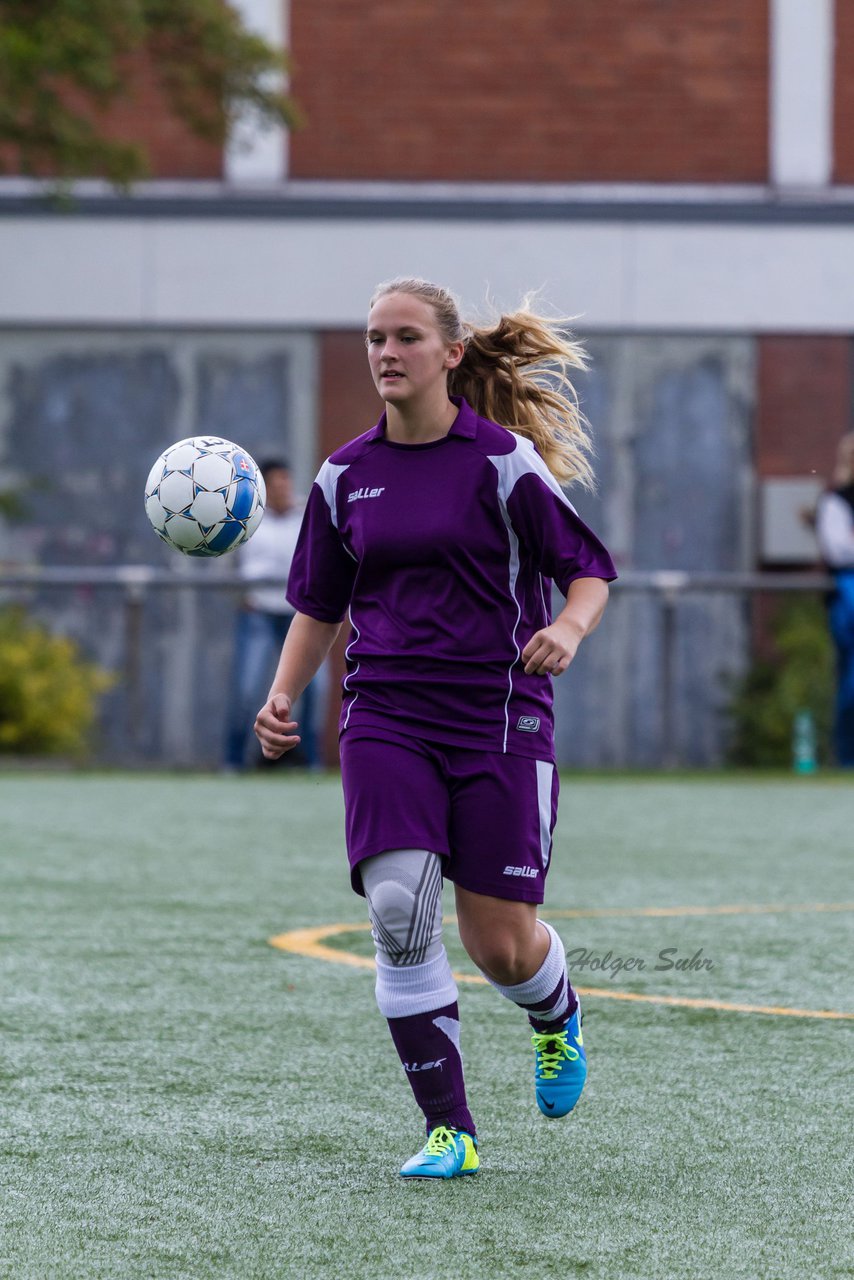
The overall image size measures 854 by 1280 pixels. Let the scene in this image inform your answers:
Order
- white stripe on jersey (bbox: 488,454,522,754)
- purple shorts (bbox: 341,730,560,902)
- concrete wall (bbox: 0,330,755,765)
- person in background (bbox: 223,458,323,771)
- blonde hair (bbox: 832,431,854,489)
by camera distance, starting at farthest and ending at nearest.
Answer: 1. concrete wall (bbox: 0,330,755,765)
2. blonde hair (bbox: 832,431,854,489)
3. person in background (bbox: 223,458,323,771)
4. white stripe on jersey (bbox: 488,454,522,754)
5. purple shorts (bbox: 341,730,560,902)

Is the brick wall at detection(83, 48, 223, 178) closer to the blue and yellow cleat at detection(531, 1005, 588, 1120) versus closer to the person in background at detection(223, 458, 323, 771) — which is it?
the person in background at detection(223, 458, 323, 771)

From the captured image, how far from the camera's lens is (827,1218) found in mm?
3738

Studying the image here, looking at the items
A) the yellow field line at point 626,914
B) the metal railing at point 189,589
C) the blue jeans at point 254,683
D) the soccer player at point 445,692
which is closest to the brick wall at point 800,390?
the metal railing at point 189,589

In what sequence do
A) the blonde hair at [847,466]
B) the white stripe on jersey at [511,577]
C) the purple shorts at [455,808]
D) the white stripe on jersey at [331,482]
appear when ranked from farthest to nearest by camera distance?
the blonde hair at [847,466] → the white stripe on jersey at [331,482] → the white stripe on jersey at [511,577] → the purple shorts at [455,808]

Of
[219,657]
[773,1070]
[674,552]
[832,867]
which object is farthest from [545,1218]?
[674,552]

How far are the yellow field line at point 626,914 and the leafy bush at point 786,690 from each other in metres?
8.96

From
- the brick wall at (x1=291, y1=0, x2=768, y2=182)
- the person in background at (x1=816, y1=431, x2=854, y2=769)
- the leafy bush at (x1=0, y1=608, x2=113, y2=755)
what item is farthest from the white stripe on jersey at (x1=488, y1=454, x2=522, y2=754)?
the brick wall at (x1=291, y1=0, x2=768, y2=182)

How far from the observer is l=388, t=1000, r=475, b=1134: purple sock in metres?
4.21

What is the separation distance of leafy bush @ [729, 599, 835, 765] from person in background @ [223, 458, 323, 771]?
4405 mm

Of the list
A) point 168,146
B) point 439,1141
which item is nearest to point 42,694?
point 168,146

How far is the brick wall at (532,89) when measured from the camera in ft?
62.2

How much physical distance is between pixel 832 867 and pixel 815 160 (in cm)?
1113

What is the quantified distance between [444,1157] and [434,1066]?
0.69ft

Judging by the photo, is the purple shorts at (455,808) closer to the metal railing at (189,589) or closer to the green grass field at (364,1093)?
the green grass field at (364,1093)
